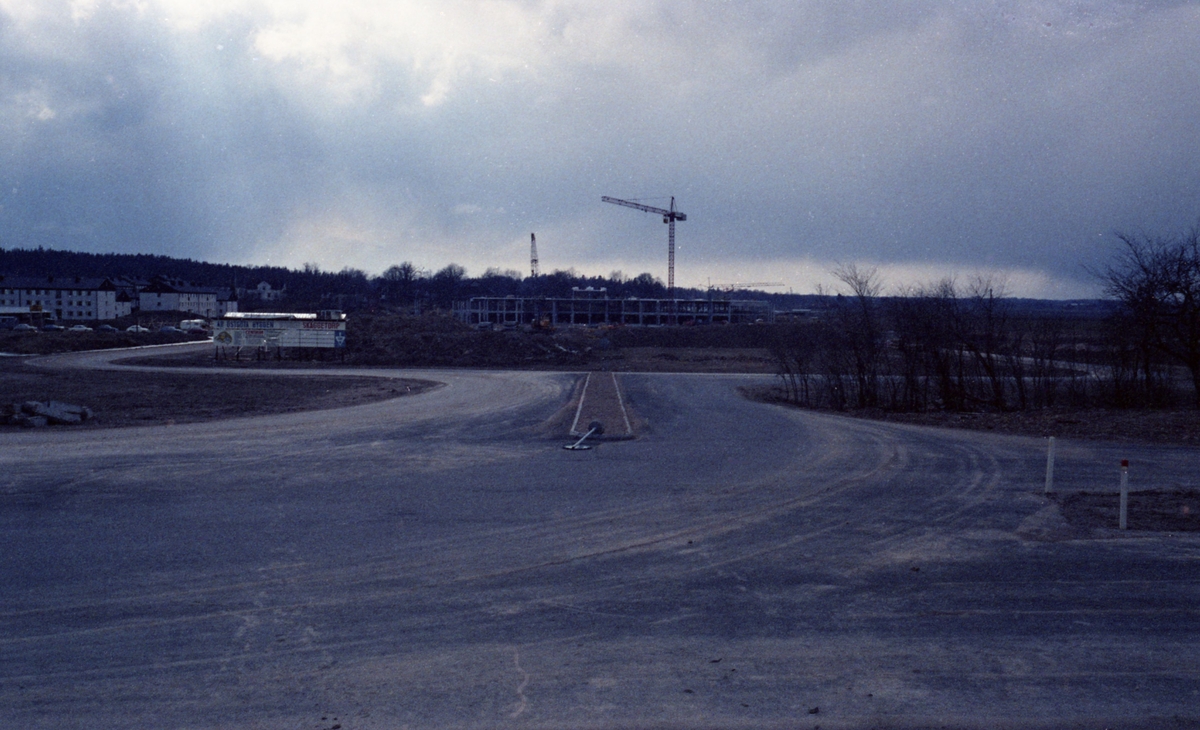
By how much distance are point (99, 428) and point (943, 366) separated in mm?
28356

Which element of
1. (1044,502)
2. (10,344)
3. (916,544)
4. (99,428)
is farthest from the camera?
(10,344)

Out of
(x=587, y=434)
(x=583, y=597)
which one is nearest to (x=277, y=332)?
(x=587, y=434)

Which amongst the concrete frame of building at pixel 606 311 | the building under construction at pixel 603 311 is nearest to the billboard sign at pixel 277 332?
the building under construction at pixel 603 311

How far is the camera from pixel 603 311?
158000mm

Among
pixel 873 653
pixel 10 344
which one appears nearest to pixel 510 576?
pixel 873 653

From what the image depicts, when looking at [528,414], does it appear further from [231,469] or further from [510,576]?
[510,576]

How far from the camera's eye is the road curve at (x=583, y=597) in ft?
19.0

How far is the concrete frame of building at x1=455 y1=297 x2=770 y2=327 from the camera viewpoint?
504ft

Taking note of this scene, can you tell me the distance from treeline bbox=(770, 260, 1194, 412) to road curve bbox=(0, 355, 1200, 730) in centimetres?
1510

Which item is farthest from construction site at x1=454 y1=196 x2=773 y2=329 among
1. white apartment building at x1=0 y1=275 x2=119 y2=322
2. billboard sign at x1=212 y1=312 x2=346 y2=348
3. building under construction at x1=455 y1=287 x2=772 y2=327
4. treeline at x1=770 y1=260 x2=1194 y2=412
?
treeline at x1=770 y1=260 x2=1194 y2=412

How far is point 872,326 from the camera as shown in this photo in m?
31.8

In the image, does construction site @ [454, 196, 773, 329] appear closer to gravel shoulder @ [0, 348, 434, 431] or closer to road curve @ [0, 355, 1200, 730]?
gravel shoulder @ [0, 348, 434, 431]

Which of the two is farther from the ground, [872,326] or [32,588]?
[872,326]

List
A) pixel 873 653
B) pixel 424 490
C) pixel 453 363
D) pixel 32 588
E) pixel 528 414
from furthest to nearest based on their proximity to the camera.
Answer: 1. pixel 453 363
2. pixel 528 414
3. pixel 424 490
4. pixel 32 588
5. pixel 873 653
